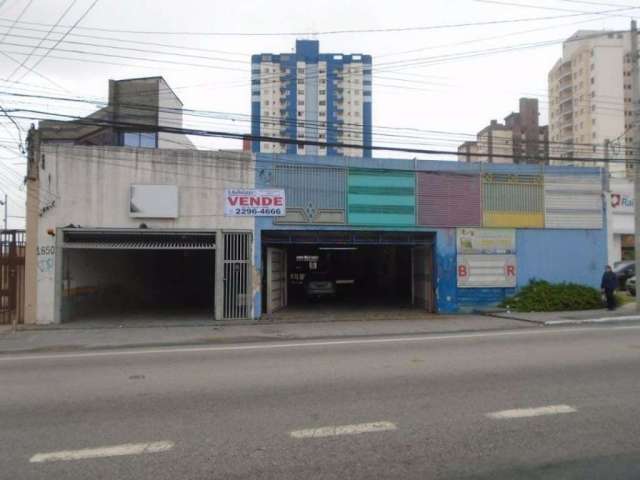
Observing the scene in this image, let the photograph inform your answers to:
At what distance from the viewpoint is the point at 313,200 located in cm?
1914

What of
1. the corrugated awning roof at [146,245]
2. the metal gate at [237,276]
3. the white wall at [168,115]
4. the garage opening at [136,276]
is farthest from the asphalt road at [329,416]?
the white wall at [168,115]

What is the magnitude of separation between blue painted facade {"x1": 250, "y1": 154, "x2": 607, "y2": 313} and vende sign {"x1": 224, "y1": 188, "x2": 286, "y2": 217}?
0.83 feet

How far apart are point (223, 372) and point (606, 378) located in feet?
18.7

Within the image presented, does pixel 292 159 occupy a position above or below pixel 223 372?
above

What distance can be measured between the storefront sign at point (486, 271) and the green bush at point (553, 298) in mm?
676

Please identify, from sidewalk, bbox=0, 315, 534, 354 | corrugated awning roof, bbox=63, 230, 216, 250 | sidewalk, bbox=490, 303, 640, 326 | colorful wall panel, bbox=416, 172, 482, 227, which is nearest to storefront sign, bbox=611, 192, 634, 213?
sidewalk, bbox=490, 303, 640, 326

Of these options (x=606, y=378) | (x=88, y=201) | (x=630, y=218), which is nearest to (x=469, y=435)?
(x=606, y=378)

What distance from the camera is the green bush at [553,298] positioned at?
19.3 meters

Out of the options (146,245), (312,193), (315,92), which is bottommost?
(146,245)

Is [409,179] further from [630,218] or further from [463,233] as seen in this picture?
[630,218]

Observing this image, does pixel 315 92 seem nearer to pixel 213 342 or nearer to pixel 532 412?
pixel 213 342

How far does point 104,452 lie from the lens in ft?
17.0

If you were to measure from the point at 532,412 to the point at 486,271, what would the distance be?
47.5 ft

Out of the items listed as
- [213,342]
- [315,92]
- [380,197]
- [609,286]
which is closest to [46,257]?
[213,342]
